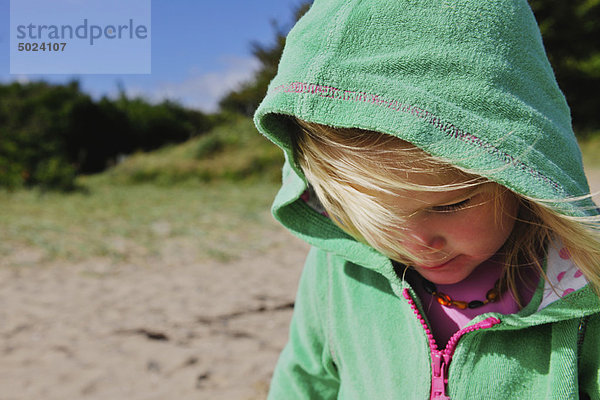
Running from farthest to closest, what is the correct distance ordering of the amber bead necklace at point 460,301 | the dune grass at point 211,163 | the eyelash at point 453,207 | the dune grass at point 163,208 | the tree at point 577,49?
the tree at point 577,49, the dune grass at point 211,163, the dune grass at point 163,208, the amber bead necklace at point 460,301, the eyelash at point 453,207

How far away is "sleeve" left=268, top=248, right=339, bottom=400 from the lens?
1369 mm

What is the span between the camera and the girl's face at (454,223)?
3.31 feet

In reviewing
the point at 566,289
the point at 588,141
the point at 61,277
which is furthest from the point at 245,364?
the point at 588,141

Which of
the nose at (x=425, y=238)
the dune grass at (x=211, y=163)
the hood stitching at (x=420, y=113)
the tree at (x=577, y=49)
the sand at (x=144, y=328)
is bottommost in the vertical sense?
the dune grass at (x=211, y=163)

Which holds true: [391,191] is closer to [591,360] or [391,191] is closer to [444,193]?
[444,193]

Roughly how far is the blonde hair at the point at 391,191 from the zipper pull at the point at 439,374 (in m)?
0.20

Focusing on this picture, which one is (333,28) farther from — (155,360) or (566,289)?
(155,360)

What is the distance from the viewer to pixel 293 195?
4.15 ft

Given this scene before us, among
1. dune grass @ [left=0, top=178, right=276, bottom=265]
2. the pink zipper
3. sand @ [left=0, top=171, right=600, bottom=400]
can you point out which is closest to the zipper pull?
the pink zipper

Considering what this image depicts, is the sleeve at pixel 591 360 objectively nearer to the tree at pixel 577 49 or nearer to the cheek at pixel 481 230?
the cheek at pixel 481 230

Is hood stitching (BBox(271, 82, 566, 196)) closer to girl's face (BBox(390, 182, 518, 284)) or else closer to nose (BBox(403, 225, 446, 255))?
girl's face (BBox(390, 182, 518, 284))

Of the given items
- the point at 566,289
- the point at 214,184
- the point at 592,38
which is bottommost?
the point at 214,184

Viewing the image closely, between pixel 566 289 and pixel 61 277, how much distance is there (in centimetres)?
443

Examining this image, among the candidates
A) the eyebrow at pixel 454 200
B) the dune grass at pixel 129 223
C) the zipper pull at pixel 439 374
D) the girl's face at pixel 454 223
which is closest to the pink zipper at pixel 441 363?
the zipper pull at pixel 439 374
